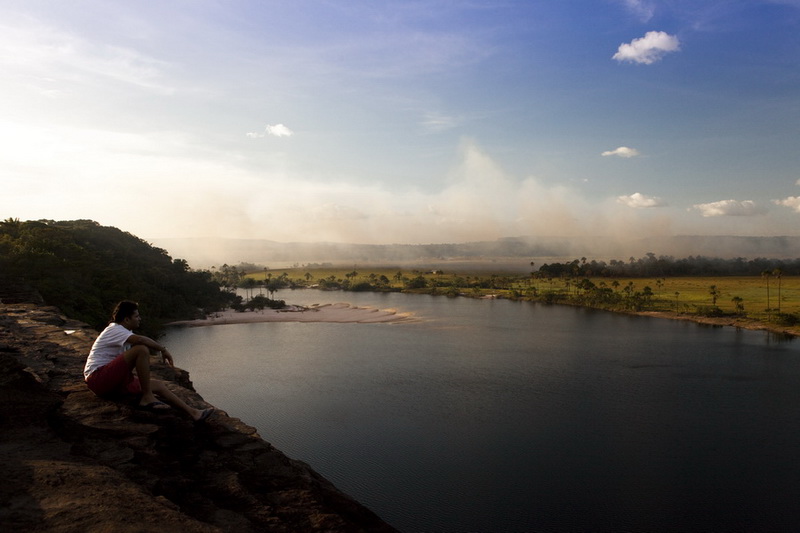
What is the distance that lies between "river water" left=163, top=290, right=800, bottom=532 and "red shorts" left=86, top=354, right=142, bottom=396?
13.0 m

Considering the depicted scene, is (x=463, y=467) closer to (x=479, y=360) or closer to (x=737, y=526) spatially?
(x=737, y=526)

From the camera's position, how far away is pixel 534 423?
28094mm

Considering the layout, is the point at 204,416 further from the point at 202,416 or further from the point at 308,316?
the point at 308,316

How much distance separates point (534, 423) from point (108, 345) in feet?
82.1

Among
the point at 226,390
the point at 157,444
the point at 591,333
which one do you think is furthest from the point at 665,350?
the point at 157,444

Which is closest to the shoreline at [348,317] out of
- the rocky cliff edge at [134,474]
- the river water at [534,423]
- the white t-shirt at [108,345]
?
the river water at [534,423]

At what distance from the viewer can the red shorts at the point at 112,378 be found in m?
7.75

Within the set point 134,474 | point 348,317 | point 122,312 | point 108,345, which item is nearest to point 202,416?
point 108,345

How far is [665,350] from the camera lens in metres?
51.1

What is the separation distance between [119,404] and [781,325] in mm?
79471

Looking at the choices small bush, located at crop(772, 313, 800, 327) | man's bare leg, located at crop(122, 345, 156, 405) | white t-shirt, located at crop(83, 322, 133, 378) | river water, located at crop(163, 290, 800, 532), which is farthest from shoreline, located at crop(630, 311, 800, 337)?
white t-shirt, located at crop(83, 322, 133, 378)

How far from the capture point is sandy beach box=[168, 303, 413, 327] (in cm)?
7625

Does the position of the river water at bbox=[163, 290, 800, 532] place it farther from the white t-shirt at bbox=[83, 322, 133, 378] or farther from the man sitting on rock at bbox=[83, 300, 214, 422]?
the white t-shirt at bbox=[83, 322, 133, 378]

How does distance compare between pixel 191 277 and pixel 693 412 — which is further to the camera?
pixel 191 277
